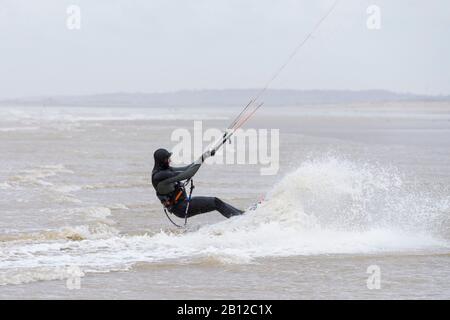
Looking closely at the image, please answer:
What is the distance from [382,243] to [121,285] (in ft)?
13.5

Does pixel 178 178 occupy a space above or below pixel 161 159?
below

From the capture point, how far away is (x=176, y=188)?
12.1 m

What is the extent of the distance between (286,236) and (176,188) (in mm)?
1941

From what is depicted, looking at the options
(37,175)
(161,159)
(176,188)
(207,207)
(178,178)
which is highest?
(37,175)

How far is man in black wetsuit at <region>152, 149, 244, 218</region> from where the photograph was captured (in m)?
11.7

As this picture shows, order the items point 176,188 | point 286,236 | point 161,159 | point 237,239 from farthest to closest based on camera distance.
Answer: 1. point 176,188
2. point 161,159
3. point 286,236
4. point 237,239

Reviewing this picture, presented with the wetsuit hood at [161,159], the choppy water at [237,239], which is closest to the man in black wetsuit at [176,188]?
the wetsuit hood at [161,159]

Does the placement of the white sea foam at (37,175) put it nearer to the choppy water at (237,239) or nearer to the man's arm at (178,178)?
the choppy water at (237,239)

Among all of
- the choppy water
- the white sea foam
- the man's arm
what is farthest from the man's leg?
the white sea foam

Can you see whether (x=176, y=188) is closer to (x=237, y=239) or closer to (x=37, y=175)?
(x=237, y=239)

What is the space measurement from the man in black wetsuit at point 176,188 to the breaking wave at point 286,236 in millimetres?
349

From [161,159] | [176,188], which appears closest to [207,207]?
[176,188]
